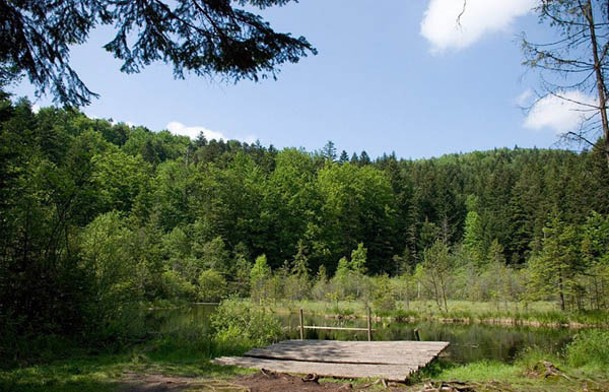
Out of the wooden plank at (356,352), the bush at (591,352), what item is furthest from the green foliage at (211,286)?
the bush at (591,352)

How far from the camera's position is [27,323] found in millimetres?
10008

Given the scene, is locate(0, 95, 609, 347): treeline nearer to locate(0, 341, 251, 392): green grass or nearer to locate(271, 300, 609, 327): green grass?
locate(271, 300, 609, 327): green grass

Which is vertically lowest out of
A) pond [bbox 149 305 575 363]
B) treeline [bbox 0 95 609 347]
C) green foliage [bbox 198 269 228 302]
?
pond [bbox 149 305 575 363]

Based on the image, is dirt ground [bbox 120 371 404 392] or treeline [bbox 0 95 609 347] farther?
treeline [bbox 0 95 609 347]

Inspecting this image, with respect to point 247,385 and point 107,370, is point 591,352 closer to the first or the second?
point 247,385

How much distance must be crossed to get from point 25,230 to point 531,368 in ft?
36.1

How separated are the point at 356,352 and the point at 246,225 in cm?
4315

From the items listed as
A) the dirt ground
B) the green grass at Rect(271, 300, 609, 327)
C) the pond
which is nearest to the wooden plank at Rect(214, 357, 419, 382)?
the dirt ground

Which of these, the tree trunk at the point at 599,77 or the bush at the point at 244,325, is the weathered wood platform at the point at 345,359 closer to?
the bush at the point at 244,325

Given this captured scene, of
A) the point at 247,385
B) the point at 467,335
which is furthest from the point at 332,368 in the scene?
the point at 467,335

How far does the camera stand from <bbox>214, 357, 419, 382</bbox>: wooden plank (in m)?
6.56

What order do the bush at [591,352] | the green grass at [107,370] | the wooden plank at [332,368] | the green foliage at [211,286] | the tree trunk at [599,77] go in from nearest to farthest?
1. the tree trunk at [599,77]
2. the green grass at [107,370]
3. the wooden plank at [332,368]
4. the bush at [591,352]
5. the green foliage at [211,286]

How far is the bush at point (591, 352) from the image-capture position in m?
8.02

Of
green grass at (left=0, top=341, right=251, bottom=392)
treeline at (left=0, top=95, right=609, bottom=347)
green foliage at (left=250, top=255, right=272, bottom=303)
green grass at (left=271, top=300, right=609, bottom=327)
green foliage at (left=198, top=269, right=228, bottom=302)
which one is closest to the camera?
green grass at (left=0, top=341, right=251, bottom=392)
